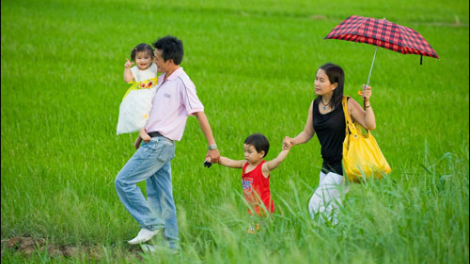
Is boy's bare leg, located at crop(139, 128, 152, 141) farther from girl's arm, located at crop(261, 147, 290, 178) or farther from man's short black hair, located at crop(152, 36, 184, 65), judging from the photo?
girl's arm, located at crop(261, 147, 290, 178)

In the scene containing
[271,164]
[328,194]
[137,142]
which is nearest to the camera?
[328,194]

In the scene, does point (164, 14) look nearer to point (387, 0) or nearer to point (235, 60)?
point (235, 60)

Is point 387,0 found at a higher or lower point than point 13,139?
higher

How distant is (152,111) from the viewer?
4953 mm

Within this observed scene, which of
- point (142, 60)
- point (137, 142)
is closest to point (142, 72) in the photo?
point (142, 60)

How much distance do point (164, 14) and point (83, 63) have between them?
9.50 meters

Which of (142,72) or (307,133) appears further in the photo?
(307,133)

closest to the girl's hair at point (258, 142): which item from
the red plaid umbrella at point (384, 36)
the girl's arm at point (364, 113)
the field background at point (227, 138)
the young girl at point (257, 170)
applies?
the young girl at point (257, 170)

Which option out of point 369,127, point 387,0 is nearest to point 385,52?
point 369,127

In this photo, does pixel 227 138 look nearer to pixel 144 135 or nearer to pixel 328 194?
pixel 144 135

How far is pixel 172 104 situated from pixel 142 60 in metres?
0.45

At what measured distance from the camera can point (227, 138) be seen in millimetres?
8656

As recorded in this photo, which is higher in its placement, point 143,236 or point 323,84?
point 323,84

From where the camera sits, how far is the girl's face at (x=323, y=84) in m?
4.89
